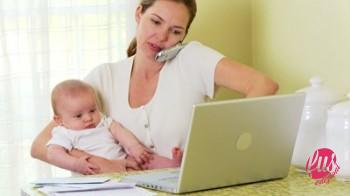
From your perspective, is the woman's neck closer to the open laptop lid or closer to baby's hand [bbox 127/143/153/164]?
baby's hand [bbox 127/143/153/164]

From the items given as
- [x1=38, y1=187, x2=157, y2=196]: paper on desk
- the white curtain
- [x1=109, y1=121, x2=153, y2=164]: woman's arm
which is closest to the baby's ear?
[x1=109, y1=121, x2=153, y2=164]: woman's arm

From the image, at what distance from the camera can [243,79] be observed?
95.3 inches

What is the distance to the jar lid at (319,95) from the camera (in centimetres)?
204

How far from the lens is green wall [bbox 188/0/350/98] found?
2.41 m

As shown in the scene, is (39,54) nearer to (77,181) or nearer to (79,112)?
(79,112)

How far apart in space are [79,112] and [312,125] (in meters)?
0.78

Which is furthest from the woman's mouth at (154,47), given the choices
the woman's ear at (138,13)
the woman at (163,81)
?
the woman's ear at (138,13)

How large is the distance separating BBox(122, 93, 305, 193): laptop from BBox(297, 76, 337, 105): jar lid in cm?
15

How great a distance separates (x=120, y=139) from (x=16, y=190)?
599 millimetres

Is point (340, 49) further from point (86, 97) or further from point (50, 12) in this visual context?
point (50, 12)

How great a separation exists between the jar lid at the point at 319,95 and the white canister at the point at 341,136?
0.09 meters

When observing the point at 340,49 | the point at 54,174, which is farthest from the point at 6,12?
the point at 340,49

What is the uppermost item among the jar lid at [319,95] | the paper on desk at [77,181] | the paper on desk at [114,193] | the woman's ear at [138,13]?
the woman's ear at [138,13]

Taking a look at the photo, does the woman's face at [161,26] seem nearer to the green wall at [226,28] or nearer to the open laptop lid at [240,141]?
the green wall at [226,28]
